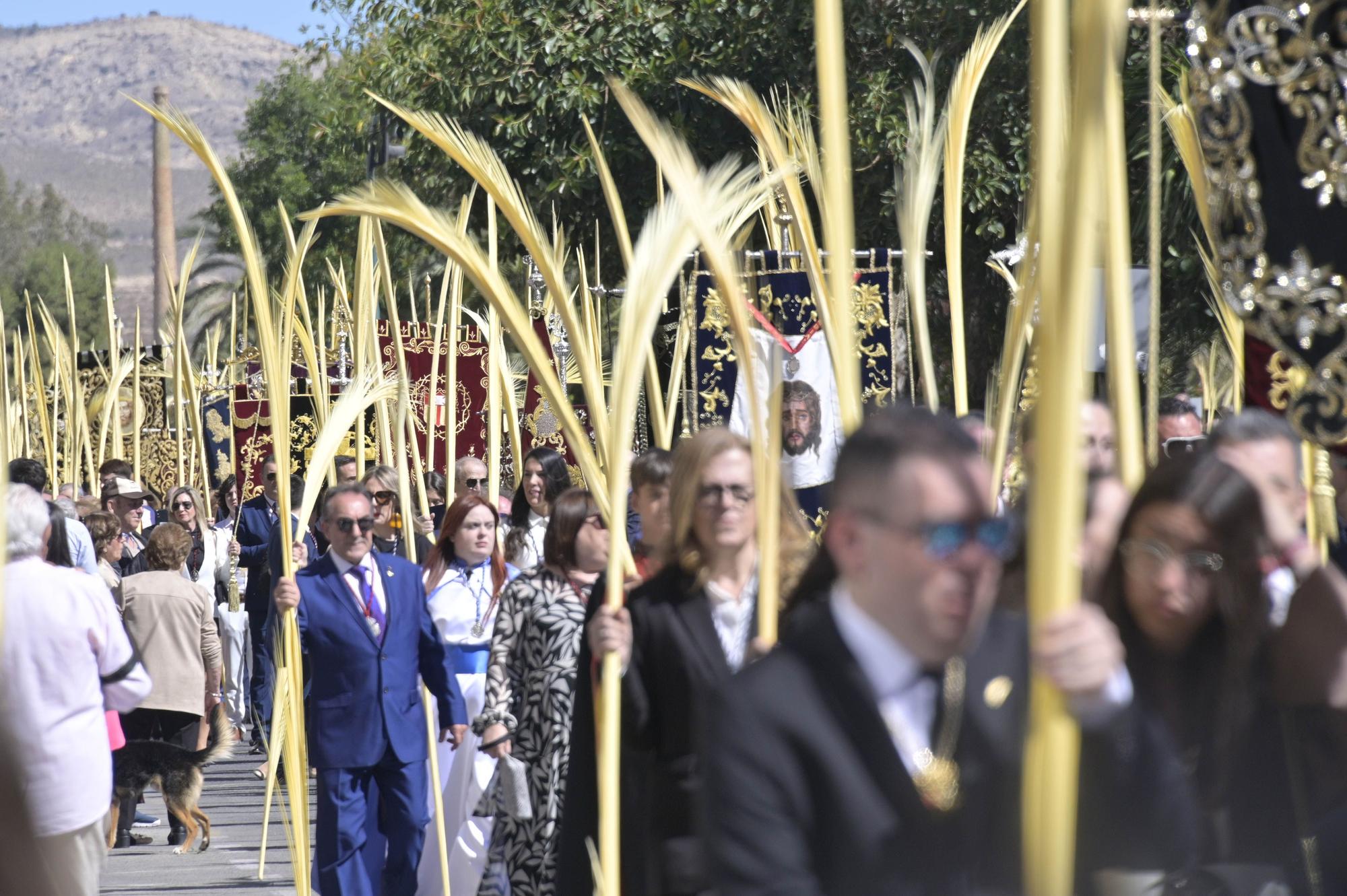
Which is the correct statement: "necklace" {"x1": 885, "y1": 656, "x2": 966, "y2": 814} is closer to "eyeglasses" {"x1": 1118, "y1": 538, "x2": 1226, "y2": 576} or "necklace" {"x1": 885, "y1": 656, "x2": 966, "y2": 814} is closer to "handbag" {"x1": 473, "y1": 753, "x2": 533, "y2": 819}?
"eyeglasses" {"x1": 1118, "y1": 538, "x2": 1226, "y2": 576}

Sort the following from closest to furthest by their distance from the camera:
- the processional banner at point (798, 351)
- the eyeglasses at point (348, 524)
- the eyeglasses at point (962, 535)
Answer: the eyeglasses at point (962, 535)
the eyeglasses at point (348, 524)
the processional banner at point (798, 351)

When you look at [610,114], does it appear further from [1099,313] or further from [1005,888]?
[1005,888]

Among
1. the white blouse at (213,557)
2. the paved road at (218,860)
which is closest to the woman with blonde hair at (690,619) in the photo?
the paved road at (218,860)

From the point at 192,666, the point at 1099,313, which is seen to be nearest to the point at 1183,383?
the point at 192,666

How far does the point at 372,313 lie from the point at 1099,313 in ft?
8.93

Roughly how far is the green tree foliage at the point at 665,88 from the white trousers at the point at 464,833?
8345 millimetres

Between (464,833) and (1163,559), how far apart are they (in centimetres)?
481

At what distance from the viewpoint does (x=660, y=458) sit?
202 inches

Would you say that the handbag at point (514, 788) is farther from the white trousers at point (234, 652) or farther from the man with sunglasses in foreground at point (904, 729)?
the white trousers at point (234, 652)

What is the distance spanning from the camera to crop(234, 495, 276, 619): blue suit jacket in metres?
11.9

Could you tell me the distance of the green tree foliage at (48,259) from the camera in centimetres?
6044

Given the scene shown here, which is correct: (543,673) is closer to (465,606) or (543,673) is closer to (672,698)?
(672,698)

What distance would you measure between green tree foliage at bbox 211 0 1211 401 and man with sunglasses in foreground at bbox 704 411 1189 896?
492 inches

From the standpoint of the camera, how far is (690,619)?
3988 millimetres
